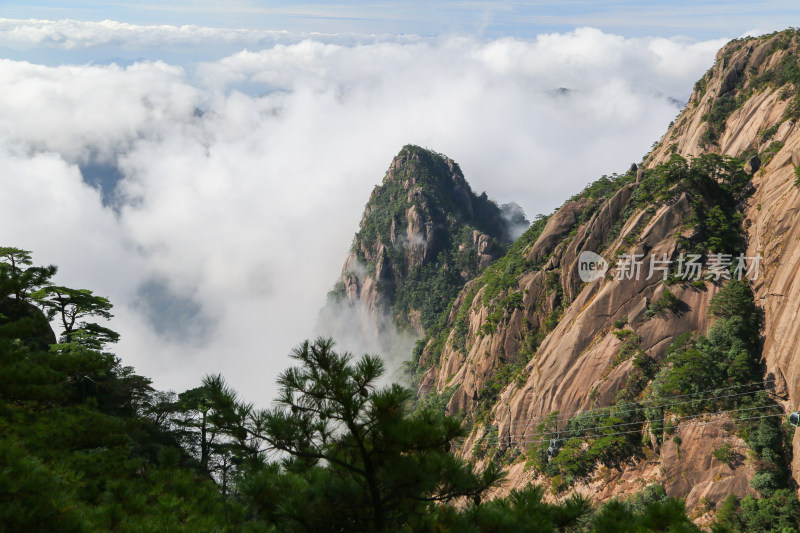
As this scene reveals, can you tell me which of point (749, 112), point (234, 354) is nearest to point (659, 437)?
point (749, 112)

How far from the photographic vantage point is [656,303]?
1283 inches

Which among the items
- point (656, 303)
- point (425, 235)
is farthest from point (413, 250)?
point (656, 303)

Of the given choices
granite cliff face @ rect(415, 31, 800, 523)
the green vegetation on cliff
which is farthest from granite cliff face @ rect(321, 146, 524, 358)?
granite cliff face @ rect(415, 31, 800, 523)

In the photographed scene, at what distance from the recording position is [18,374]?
9711mm

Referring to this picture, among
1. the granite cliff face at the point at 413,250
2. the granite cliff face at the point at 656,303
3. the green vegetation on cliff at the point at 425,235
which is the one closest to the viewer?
the granite cliff face at the point at 656,303

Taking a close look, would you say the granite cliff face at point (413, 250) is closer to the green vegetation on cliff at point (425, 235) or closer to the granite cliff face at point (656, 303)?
the green vegetation on cliff at point (425, 235)

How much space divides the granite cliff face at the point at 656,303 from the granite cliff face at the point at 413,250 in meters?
44.7

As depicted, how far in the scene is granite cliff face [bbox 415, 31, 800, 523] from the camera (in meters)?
25.6

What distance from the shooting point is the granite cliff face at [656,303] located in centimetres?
2562

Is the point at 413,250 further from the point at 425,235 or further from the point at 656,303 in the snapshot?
the point at 656,303

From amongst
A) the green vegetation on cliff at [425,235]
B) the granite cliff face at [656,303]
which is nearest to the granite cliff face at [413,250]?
the green vegetation on cliff at [425,235]

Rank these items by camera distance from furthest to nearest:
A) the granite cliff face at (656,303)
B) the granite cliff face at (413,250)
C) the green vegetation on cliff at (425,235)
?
the granite cliff face at (413,250)
the green vegetation on cliff at (425,235)
the granite cliff face at (656,303)

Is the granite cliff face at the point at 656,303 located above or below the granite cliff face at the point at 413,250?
below

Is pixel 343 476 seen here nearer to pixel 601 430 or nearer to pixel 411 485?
pixel 411 485
